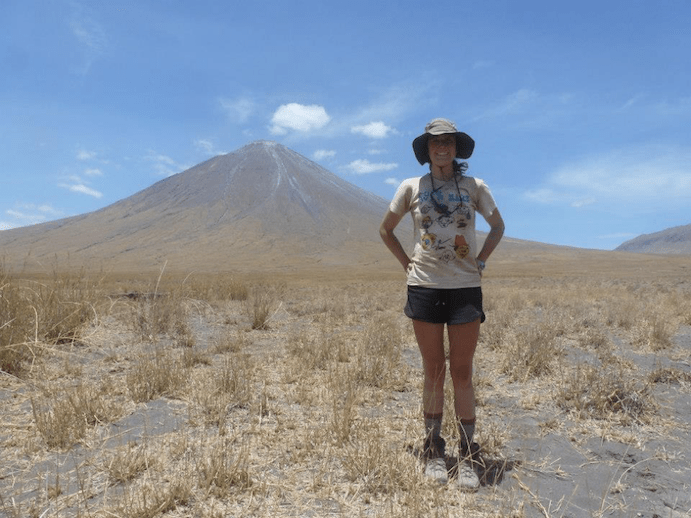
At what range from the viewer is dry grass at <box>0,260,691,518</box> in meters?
2.17

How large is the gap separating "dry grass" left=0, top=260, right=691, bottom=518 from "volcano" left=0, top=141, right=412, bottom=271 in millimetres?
48869

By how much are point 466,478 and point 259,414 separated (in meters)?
1.52

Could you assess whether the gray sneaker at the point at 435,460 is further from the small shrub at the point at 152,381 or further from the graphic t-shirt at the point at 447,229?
the small shrub at the point at 152,381

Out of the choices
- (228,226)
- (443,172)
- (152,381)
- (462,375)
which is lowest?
(152,381)

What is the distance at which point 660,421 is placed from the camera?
331 cm

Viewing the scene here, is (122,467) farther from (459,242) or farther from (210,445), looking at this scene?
(459,242)

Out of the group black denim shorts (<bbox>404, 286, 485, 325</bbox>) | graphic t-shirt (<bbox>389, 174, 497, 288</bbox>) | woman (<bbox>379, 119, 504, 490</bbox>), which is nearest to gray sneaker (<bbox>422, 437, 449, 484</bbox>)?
woman (<bbox>379, 119, 504, 490</bbox>)

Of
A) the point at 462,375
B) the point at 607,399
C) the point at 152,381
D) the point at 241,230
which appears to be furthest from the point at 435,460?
the point at 241,230

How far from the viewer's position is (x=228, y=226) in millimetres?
87812

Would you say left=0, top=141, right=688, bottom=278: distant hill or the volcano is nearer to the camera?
left=0, top=141, right=688, bottom=278: distant hill

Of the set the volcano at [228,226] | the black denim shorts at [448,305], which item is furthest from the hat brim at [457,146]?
the volcano at [228,226]

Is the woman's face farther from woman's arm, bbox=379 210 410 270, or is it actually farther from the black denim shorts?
the black denim shorts

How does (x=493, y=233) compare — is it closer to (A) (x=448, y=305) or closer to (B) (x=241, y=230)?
(A) (x=448, y=305)

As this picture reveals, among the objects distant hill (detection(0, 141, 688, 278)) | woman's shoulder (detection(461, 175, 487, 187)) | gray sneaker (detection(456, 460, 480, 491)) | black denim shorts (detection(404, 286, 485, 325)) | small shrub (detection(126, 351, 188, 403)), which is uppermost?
distant hill (detection(0, 141, 688, 278))
